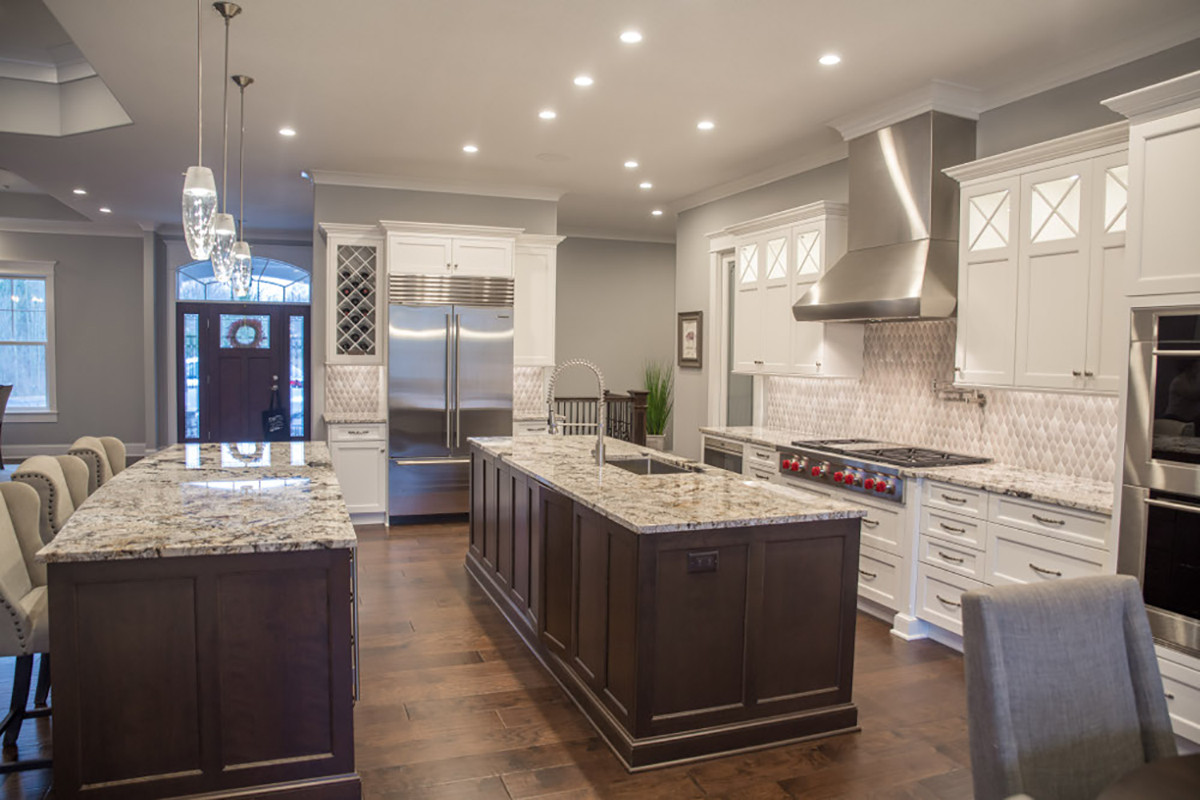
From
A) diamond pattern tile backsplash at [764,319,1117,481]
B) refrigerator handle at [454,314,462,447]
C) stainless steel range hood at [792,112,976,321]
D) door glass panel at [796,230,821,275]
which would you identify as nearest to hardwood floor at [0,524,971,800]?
diamond pattern tile backsplash at [764,319,1117,481]

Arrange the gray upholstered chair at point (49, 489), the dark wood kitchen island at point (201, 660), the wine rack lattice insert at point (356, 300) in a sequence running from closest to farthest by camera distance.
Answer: the dark wood kitchen island at point (201, 660) < the gray upholstered chair at point (49, 489) < the wine rack lattice insert at point (356, 300)

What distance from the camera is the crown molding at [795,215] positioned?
520 centimetres

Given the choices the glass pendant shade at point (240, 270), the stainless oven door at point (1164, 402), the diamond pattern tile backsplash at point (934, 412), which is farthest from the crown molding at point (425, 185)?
the stainless oven door at point (1164, 402)

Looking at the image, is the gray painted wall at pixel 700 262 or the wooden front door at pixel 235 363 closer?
the gray painted wall at pixel 700 262

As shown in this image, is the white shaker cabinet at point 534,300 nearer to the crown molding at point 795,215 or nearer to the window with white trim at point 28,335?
the crown molding at point 795,215

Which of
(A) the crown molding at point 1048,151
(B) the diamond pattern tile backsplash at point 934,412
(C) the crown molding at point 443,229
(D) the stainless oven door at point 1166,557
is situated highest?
(C) the crown molding at point 443,229

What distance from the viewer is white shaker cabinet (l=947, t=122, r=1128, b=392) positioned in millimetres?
3459

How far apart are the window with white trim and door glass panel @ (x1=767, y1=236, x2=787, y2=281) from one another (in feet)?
30.2

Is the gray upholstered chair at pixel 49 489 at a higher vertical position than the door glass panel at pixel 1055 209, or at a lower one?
lower

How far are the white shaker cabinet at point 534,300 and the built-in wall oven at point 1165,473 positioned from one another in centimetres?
494

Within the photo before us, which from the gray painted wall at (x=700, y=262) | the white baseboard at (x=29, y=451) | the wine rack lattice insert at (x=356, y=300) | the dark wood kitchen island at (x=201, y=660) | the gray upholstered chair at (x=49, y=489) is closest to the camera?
the dark wood kitchen island at (x=201, y=660)

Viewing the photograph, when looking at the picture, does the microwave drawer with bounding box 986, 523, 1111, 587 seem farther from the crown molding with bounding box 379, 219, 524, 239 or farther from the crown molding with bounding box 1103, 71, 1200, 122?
the crown molding with bounding box 379, 219, 524, 239

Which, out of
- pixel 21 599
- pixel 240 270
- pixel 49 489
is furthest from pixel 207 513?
pixel 240 270

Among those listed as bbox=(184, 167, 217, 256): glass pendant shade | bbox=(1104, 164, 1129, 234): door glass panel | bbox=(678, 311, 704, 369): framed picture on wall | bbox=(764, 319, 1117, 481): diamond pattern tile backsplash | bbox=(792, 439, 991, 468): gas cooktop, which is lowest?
bbox=(792, 439, 991, 468): gas cooktop
